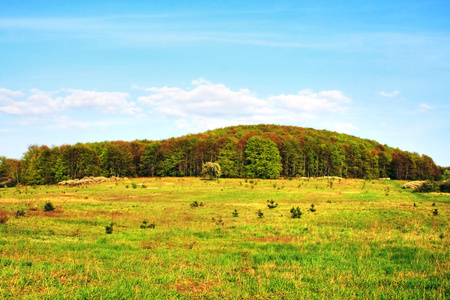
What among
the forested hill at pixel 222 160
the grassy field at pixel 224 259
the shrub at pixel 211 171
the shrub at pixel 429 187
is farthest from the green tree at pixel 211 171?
the grassy field at pixel 224 259

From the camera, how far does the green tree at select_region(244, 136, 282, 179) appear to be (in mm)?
99125

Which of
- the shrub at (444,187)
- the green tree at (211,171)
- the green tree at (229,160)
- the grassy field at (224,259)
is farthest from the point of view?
the green tree at (229,160)

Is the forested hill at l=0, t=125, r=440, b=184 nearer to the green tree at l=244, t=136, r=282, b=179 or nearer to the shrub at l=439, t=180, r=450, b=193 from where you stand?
the green tree at l=244, t=136, r=282, b=179

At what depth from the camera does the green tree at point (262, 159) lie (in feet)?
325

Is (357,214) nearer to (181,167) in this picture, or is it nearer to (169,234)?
(169,234)

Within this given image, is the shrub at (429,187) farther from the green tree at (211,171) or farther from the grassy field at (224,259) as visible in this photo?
the green tree at (211,171)

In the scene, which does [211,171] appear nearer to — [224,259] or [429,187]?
[429,187]

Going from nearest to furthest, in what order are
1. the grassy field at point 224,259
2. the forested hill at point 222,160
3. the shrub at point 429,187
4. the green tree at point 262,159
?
the grassy field at point 224,259
the shrub at point 429,187
the forested hill at point 222,160
the green tree at point 262,159

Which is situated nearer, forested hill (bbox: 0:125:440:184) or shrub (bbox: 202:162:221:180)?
shrub (bbox: 202:162:221:180)

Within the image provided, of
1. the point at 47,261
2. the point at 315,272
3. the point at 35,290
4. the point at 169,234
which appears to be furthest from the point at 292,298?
the point at 169,234

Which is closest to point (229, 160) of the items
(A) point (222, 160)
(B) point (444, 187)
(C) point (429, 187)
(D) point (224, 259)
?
(A) point (222, 160)

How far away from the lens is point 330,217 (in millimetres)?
26781

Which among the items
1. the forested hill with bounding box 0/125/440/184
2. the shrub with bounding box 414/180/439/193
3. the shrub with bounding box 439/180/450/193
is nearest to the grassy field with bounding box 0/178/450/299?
the shrub with bounding box 414/180/439/193

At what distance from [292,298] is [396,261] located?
24.2ft
